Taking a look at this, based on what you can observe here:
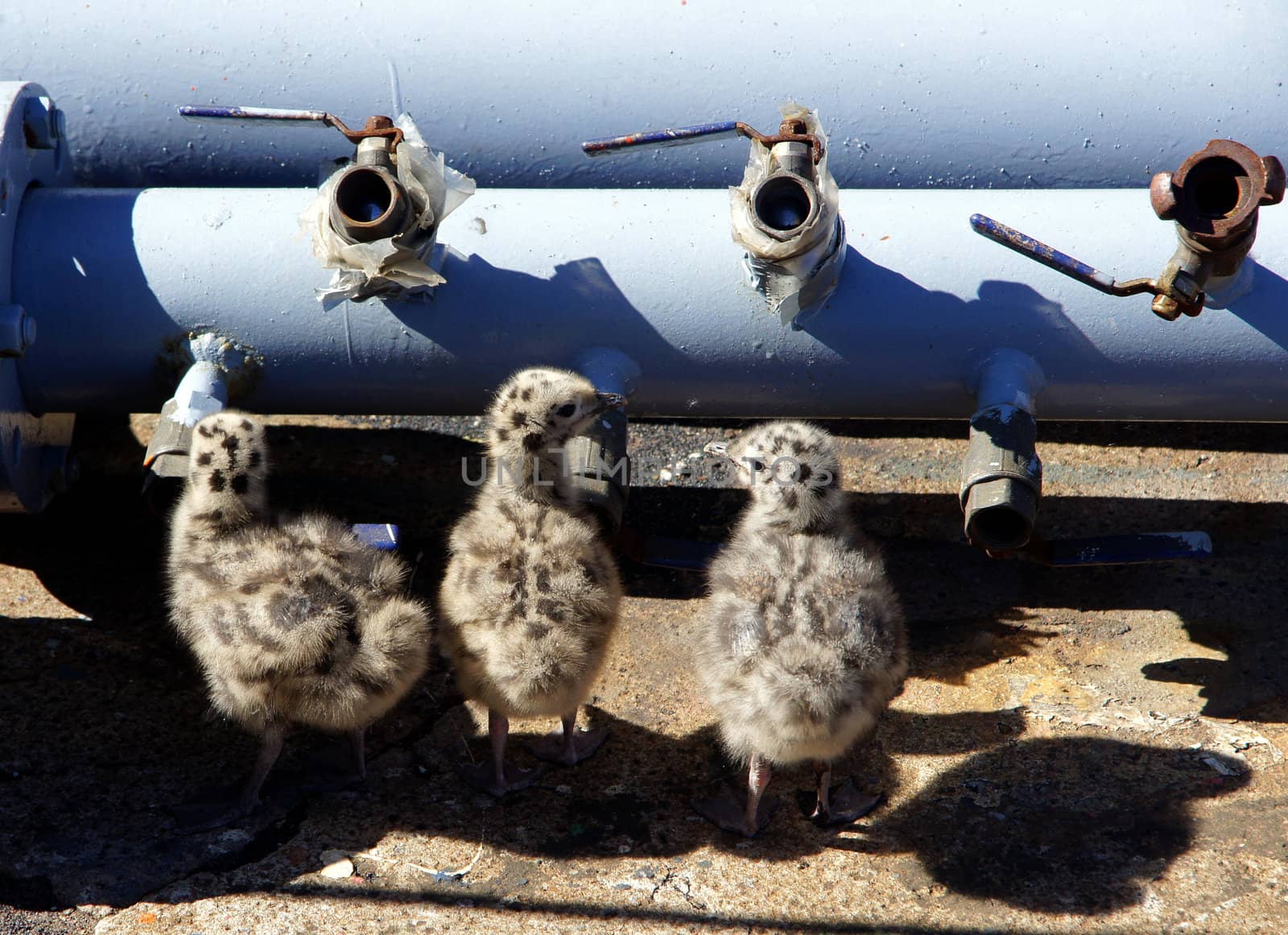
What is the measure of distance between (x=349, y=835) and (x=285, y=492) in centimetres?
175

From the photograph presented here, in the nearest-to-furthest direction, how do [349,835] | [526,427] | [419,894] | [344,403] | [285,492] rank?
1. [419,894]
2. [349,835]
3. [526,427]
4. [344,403]
5. [285,492]

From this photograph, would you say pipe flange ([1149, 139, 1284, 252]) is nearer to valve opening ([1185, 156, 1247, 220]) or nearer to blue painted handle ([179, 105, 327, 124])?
valve opening ([1185, 156, 1247, 220])

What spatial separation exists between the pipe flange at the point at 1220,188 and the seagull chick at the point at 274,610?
2157mm

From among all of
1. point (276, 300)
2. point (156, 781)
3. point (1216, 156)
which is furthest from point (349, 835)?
point (1216, 156)

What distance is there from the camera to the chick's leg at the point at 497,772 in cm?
357

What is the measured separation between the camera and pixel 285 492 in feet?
15.7

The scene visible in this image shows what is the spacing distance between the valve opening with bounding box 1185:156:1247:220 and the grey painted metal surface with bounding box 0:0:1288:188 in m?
0.84

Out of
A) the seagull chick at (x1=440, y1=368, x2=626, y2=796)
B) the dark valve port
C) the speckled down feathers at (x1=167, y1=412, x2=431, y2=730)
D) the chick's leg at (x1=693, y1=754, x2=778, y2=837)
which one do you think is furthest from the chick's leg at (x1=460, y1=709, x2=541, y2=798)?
the dark valve port

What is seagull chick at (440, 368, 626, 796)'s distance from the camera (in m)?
3.38

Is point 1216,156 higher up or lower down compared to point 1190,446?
higher up

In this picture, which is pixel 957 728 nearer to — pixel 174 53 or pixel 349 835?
pixel 349 835

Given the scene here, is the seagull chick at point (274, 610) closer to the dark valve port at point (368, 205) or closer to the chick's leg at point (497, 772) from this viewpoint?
the chick's leg at point (497, 772)

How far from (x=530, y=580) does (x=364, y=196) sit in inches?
44.4

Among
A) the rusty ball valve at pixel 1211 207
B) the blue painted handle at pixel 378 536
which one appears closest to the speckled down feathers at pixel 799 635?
the blue painted handle at pixel 378 536
